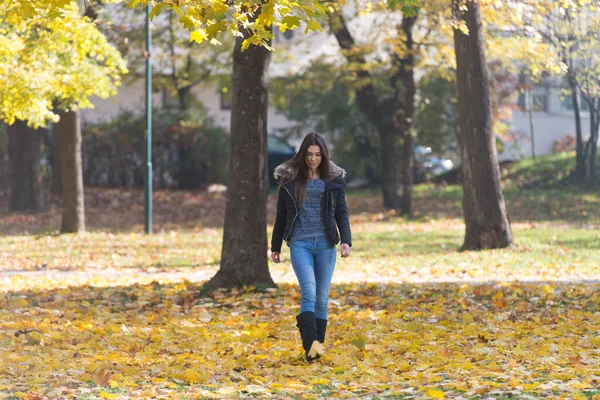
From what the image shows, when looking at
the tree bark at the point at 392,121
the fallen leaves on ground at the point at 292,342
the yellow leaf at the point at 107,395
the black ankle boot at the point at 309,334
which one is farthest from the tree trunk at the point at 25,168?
the yellow leaf at the point at 107,395

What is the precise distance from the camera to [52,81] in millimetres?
17656

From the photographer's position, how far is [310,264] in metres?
8.46

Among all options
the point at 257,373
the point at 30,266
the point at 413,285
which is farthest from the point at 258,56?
the point at 30,266

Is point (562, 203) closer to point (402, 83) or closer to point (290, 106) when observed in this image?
point (402, 83)

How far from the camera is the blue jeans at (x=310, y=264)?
842cm

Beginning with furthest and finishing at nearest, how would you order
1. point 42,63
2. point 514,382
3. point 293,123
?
point 293,123 < point 42,63 < point 514,382

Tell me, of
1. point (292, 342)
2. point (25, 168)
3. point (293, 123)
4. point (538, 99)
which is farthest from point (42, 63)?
point (538, 99)

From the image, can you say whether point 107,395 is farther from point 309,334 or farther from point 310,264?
point 310,264

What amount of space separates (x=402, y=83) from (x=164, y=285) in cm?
1633

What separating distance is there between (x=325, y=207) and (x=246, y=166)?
4.34 metres

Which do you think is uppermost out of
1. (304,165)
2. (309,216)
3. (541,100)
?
(541,100)

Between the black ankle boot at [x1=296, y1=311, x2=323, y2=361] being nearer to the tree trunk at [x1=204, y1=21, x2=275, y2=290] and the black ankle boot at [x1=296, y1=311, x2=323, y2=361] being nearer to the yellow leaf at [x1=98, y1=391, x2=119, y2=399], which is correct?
the yellow leaf at [x1=98, y1=391, x2=119, y2=399]

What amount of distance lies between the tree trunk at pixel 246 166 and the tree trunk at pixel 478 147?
6614mm

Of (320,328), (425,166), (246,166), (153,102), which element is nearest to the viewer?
(320,328)
